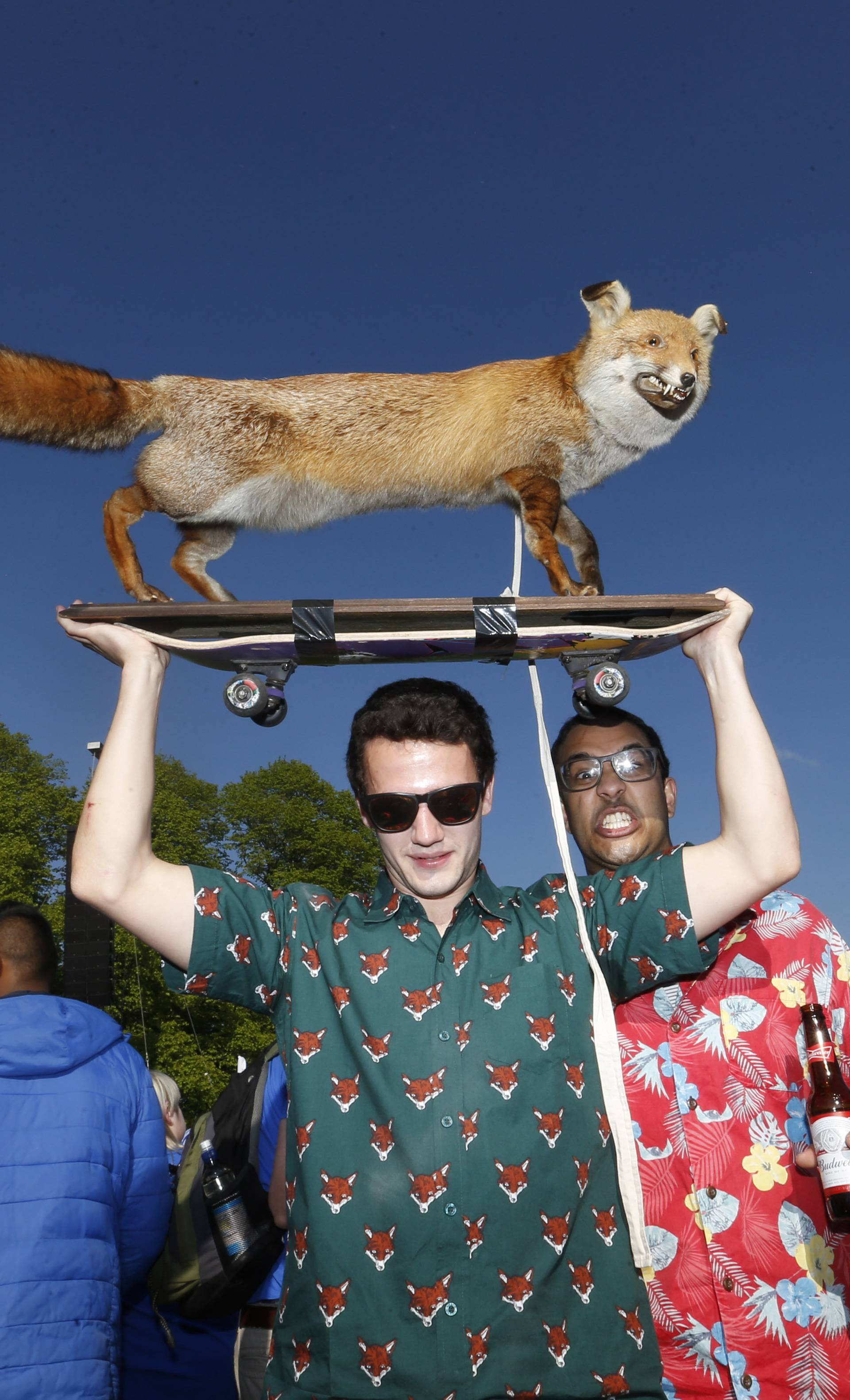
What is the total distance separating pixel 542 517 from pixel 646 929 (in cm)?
155

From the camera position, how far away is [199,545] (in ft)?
11.7

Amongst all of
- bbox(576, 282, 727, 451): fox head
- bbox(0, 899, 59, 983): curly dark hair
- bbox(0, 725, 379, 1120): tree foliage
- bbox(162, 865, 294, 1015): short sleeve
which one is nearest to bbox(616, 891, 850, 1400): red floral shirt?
bbox(162, 865, 294, 1015): short sleeve

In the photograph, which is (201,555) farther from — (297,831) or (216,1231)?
(297,831)

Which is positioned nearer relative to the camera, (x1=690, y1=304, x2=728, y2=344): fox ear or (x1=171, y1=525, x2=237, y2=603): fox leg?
(x1=171, y1=525, x2=237, y2=603): fox leg

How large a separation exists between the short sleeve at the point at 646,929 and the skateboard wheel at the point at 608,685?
1.60 feet

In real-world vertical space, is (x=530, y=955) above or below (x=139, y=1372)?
above

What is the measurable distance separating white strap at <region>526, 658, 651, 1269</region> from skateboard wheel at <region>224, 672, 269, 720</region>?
1.03m

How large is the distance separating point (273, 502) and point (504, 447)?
0.89 metres

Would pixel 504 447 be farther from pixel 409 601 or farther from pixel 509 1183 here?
pixel 509 1183

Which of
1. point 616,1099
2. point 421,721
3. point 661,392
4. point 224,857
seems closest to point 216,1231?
point 616,1099


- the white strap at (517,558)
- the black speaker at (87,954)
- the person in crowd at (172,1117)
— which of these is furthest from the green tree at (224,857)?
the white strap at (517,558)

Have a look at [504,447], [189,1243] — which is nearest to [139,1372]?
[189,1243]

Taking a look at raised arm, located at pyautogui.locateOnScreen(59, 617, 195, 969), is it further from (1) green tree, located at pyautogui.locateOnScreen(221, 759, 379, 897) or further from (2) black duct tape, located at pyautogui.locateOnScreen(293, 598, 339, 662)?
(1) green tree, located at pyautogui.locateOnScreen(221, 759, 379, 897)

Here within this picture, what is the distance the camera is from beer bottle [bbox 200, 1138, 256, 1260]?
4.04m
